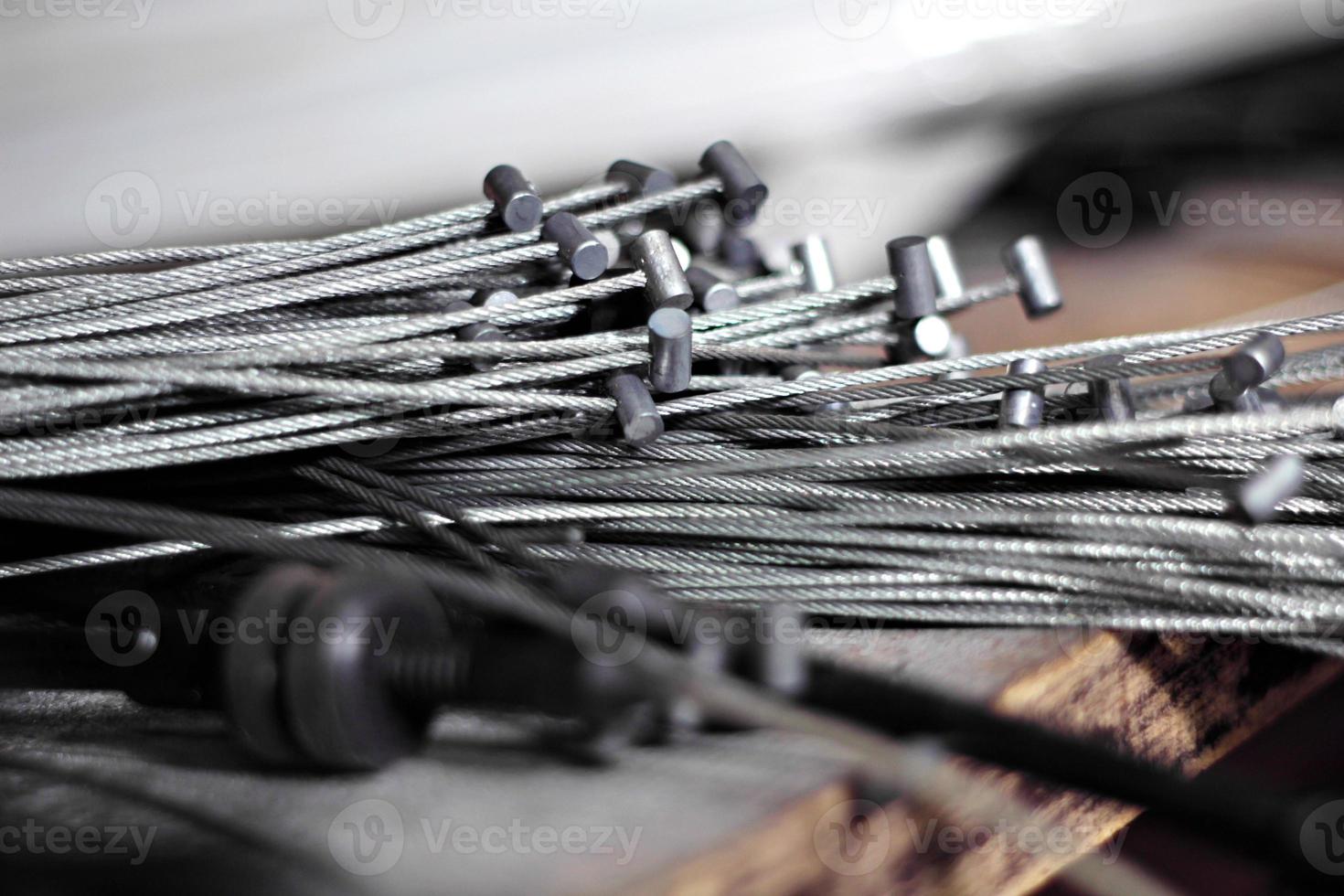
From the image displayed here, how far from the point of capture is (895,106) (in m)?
1.67

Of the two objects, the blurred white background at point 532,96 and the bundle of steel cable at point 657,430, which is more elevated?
the blurred white background at point 532,96

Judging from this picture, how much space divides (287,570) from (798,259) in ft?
1.90

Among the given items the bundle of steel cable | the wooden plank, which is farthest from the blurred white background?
the wooden plank

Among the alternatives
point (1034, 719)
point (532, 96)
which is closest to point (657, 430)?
point (1034, 719)

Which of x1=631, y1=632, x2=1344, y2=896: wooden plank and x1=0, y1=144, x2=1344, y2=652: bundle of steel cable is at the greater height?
x1=0, y1=144, x2=1344, y2=652: bundle of steel cable

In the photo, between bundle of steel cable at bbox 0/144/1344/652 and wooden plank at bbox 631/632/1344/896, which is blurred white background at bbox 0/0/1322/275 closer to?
bundle of steel cable at bbox 0/144/1344/652

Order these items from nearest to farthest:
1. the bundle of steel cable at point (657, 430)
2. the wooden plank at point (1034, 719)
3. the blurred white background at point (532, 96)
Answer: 1. the wooden plank at point (1034, 719)
2. the bundle of steel cable at point (657, 430)
3. the blurred white background at point (532, 96)

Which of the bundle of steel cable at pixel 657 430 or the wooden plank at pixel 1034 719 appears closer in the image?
the wooden plank at pixel 1034 719

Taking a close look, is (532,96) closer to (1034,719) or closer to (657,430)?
(657,430)

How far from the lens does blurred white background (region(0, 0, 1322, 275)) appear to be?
1.36 metres

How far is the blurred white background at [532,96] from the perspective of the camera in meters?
1.36

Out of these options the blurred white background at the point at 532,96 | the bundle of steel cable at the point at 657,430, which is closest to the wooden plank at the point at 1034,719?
the bundle of steel cable at the point at 657,430

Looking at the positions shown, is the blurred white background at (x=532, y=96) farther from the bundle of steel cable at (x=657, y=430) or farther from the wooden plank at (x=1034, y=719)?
the wooden plank at (x=1034, y=719)

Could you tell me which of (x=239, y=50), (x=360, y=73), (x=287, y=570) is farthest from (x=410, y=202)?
(x=287, y=570)
